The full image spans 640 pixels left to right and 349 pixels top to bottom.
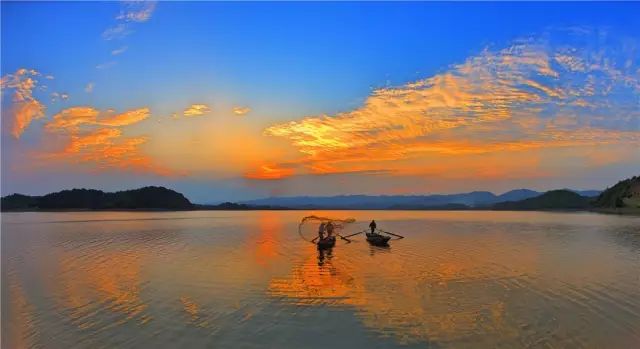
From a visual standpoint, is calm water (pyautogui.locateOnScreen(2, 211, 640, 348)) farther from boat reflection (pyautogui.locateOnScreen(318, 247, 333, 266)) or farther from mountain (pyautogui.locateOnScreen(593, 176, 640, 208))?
mountain (pyautogui.locateOnScreen(593, 176, 640, 208))

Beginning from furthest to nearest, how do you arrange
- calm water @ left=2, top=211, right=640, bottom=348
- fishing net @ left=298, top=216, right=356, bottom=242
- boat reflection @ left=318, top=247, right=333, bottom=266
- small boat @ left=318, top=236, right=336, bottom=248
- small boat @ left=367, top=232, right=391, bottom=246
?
fishing net @ left=298, top=216, right=356, bottom=242 < small boat @ left=367, top=232, right=391, bottom=246 < small boat @ left=318, top=236, right=336, bottom=248 < boat reflection @ left=318, top=247, right=333, bottom=266 < calm water @ left=2, top=211, right=640, bottom=348

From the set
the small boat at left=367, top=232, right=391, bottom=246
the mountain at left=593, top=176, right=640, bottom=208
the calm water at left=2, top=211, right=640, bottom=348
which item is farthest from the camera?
the mountain at left=593, top=176, right=640, bottom=208

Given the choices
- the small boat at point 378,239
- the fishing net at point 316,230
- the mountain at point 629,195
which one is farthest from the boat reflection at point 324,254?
the mountain at point 629,195

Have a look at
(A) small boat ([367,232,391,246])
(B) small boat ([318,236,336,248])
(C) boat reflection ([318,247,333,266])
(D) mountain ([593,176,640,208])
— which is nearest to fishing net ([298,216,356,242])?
(B) small boat ([318,236,336,248])

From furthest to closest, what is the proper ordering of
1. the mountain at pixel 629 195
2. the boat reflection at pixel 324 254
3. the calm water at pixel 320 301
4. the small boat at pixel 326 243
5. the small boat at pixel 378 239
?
1. the mountain at pixel 629 195
2. the small boat at pixel 378 239
3. the small boat at pixel 326 243
4. the boat reflection at pixel 324 254
5. the calm water at pixel 320 301

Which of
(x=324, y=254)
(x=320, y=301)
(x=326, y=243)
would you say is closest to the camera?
(x=320, y=301)

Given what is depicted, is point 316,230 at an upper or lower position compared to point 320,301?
upper

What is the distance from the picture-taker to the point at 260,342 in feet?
56.1

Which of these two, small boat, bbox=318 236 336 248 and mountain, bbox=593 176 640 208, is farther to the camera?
mountain, bbox=593 176 640 208

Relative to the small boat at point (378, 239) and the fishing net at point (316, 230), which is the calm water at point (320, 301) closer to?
the small boat at point (378, 239)

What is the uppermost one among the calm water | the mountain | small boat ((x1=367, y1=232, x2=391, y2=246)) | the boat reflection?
the mountain

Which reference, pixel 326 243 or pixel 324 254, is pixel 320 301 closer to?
pixel 324 254

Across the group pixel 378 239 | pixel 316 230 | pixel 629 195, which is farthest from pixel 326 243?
pixel 629 195

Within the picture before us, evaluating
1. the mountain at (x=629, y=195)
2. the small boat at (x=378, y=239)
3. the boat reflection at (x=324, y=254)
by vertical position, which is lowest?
the boat reflection at (x=324, y=254)
